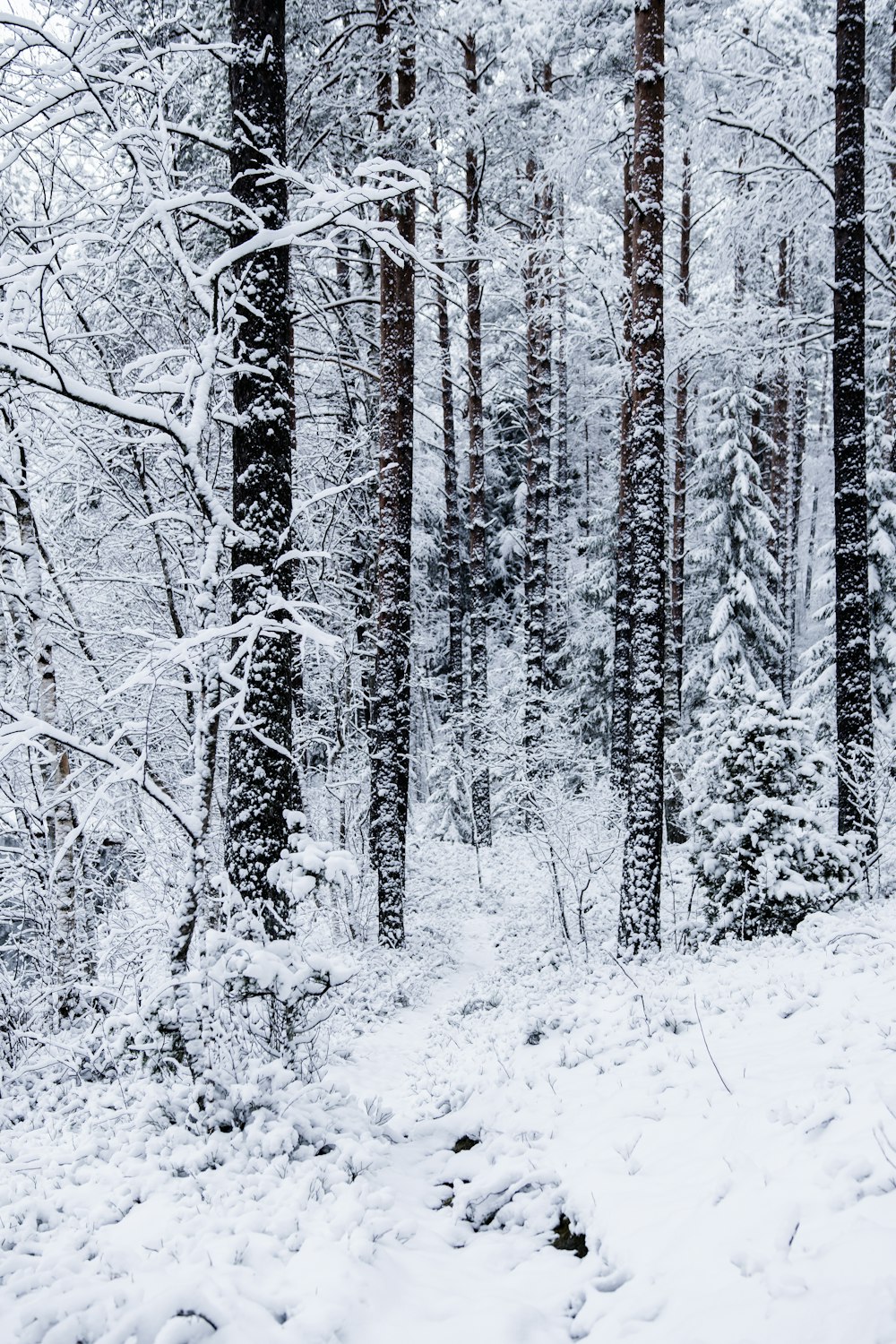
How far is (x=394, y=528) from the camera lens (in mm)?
10391

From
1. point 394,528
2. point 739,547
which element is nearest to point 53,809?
point 394,528

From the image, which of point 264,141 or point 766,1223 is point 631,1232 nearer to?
point 766,1223

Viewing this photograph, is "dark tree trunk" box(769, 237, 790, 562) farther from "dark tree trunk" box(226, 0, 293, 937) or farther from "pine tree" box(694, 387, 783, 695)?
"dark tree trunk" box(226, 0, 293, 937)

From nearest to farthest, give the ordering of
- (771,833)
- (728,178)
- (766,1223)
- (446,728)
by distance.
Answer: (766,1223)
(771,833)
(728,178)
(446,728)

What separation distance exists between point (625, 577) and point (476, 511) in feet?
11.8

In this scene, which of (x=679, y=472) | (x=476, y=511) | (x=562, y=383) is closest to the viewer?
(x=476, y=511)

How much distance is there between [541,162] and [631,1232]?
18.4 meters

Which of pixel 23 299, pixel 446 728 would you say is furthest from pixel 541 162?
pixel 23 299

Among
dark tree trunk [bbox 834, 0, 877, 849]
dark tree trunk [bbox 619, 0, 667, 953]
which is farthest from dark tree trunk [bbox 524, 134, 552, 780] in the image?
dark tree trunk [bbox 619, 0, 667, 953]

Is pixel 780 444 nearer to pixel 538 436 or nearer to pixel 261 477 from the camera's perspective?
pixel 538 436

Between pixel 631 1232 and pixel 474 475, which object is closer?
pixel 631 1232

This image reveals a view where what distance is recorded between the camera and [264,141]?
19.6 ft

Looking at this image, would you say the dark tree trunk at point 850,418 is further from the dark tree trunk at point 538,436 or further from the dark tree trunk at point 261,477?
the dark tree trunk at point 538,436

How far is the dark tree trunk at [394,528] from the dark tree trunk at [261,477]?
4.32 m
